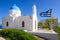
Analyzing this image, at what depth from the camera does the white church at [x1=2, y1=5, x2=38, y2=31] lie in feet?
88.0

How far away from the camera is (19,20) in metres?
27.7

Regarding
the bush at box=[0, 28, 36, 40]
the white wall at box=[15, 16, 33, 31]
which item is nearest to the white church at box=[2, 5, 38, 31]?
the white wall at box=[15, 16, 33, 31]

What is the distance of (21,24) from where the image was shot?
1085 inches

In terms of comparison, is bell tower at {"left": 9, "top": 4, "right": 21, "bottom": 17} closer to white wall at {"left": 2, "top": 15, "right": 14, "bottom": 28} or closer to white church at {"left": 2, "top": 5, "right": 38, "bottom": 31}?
white church at {"left": 2, "top": 5, "right": 38, "bottom": 31}

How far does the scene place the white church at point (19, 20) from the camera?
26828mm

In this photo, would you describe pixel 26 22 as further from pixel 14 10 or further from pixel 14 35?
pixel 14 35

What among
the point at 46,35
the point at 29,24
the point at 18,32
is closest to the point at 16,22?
the point at 29,24

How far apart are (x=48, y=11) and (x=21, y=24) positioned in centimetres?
756

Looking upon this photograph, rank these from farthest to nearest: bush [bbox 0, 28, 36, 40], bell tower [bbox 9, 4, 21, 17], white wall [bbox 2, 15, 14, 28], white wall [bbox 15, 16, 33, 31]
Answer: bell tower [bbox 9, 4, 21, 17], white wall [bbox 2, 15, 14, 28], white wall [bbox 15, 16, 33, 31], bush [bbox 0, 28, 36, 40]

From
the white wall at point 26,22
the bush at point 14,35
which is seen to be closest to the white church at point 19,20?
the white wall at point 26,22

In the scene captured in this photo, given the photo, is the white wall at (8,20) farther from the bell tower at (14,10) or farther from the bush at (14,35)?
the bush at (14,35)

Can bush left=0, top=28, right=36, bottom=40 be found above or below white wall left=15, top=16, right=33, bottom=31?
below

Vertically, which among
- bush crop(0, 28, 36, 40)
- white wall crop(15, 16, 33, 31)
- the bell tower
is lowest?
bush crop(0, 28, 36, 40)

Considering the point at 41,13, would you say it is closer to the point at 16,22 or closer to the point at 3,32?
the point at 16,22
